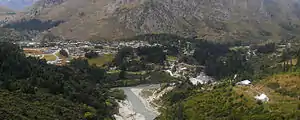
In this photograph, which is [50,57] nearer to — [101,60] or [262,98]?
[101,60]

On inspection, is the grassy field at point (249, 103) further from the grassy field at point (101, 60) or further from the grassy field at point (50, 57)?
the grassy field at point (50, 57)

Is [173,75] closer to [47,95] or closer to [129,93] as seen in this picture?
[129,93]

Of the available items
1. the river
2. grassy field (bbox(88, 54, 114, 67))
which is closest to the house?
the river

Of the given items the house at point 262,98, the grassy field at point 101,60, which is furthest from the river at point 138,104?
the house at point 262,98

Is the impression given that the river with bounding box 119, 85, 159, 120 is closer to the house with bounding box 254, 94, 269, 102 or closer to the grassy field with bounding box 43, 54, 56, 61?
the house with bounding box 254, 94, 269, 102

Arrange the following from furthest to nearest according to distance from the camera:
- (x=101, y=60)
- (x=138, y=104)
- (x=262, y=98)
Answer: (x=101, y=60), (x=138, y=104), (x=262, y=98)

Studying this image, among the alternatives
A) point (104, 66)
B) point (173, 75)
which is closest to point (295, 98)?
point (173, 75)

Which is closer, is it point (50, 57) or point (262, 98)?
point (262, 98)

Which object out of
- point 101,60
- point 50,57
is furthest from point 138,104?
point 50,57

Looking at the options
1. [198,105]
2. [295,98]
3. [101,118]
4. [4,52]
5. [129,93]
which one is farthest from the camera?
[129,93]
